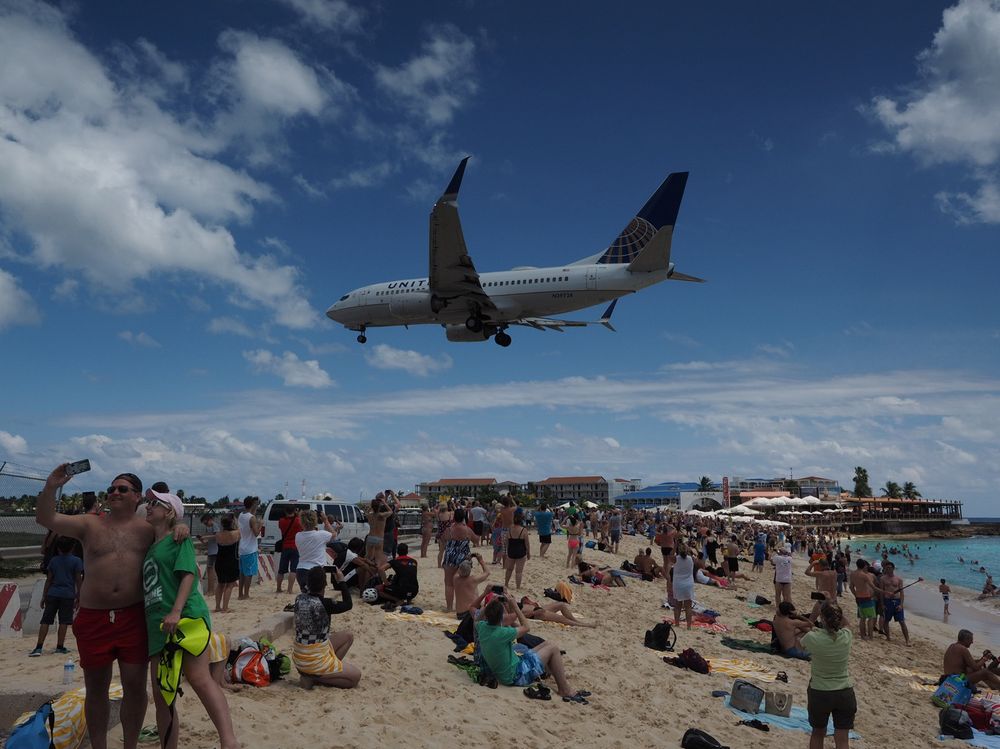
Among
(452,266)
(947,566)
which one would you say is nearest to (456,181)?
(452,266)

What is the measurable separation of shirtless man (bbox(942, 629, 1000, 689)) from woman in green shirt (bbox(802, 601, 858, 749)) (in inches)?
176

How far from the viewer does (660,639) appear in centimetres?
1031

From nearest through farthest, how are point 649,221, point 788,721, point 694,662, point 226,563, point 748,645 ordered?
point 788,721
point 694,662
point 226,563
point 748,645
point 649,221

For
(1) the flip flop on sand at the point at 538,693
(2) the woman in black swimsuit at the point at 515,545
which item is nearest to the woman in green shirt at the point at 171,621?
(1) the flip flop on sand at the point at 538,693

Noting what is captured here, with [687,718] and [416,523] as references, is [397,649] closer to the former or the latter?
[687,718]

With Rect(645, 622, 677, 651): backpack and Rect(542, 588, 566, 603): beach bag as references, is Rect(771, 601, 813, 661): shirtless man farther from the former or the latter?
Rect(542, 588, 566, 603): beach bag

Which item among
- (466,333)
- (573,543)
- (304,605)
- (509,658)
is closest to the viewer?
(304,605)

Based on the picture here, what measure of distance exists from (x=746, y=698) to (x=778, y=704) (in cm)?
41

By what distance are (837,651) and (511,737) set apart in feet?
9.79

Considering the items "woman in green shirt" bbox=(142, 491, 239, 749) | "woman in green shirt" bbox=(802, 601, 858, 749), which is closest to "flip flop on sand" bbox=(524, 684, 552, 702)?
"woman in green shirt" bbox=(802, 601, 858, 749)

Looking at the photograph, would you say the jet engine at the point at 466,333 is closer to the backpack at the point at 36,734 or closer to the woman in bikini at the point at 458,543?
the woman in bikini at the point at 458,543

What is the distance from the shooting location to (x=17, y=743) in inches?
173

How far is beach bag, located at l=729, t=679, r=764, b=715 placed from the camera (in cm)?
798

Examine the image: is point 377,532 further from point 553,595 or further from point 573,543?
point 573,543
